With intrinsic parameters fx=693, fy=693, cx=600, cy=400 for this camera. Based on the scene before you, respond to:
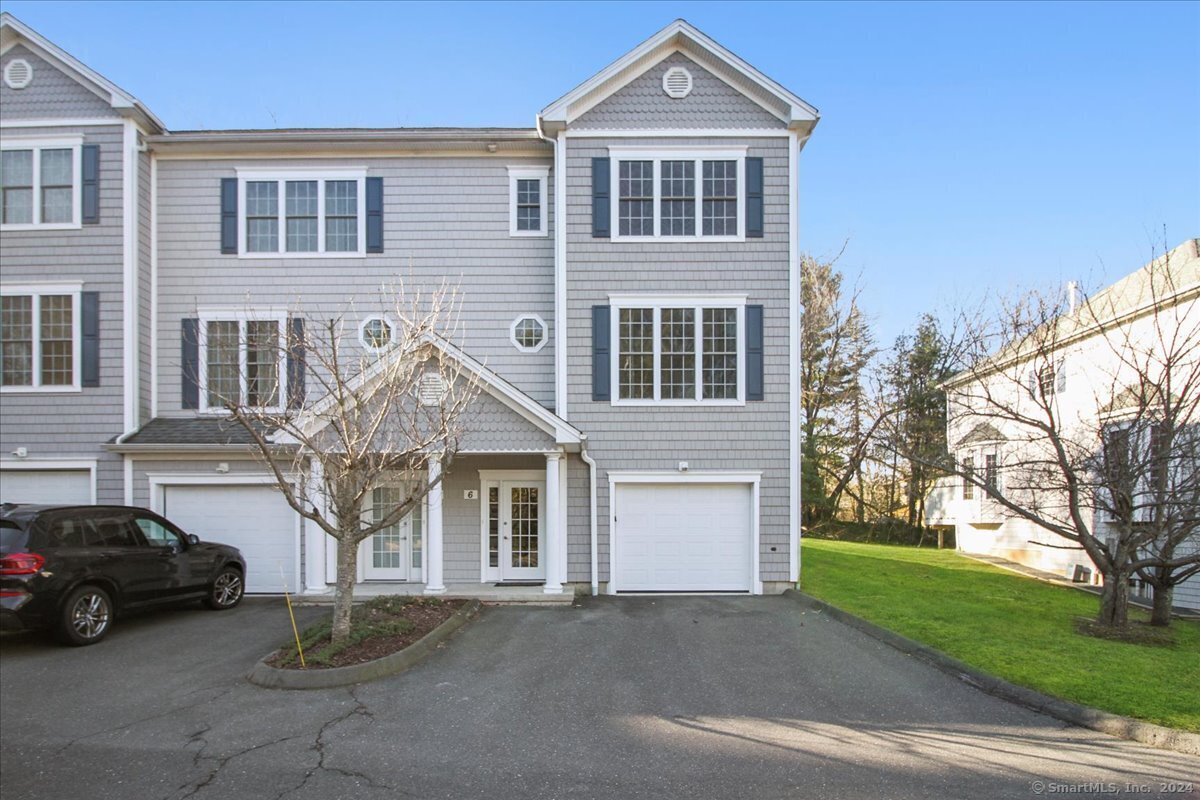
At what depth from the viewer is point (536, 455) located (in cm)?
1274

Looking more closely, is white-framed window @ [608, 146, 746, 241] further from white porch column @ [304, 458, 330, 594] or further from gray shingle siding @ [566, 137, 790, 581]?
white porch column @ [304, 458, 330, 594]

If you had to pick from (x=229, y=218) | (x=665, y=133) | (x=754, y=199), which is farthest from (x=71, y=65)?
(x=754, y=199)

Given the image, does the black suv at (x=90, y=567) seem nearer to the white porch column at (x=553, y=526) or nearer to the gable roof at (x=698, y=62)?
the white porch column at (x=553, y=526)

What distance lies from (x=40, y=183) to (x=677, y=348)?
41.6ft

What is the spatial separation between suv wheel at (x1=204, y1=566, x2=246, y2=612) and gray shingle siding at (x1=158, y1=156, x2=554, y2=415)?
4073 millimetres

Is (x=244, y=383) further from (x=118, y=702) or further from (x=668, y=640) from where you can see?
(x=668, y=640)

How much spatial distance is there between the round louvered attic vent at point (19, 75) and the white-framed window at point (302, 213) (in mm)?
4329

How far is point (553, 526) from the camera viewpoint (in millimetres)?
12227

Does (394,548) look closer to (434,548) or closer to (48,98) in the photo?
(434,548)

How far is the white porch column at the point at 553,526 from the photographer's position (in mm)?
12164

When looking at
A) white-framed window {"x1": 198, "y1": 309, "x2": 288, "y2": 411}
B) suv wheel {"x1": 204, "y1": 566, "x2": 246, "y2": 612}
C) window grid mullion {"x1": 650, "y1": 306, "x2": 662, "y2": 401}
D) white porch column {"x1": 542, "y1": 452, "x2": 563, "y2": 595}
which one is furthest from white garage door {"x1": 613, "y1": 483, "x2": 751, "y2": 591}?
white-framed window {"x1": 198, "y1": 309, "x2": 288, "y2": 411}

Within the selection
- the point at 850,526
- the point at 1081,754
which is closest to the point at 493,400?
the point at 1081,754

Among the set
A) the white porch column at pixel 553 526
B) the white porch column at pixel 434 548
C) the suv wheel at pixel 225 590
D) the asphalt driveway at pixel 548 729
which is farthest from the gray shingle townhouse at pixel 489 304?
the asphalt driveway at pixel 548 729

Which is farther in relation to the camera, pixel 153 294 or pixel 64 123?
pixel 153 294
